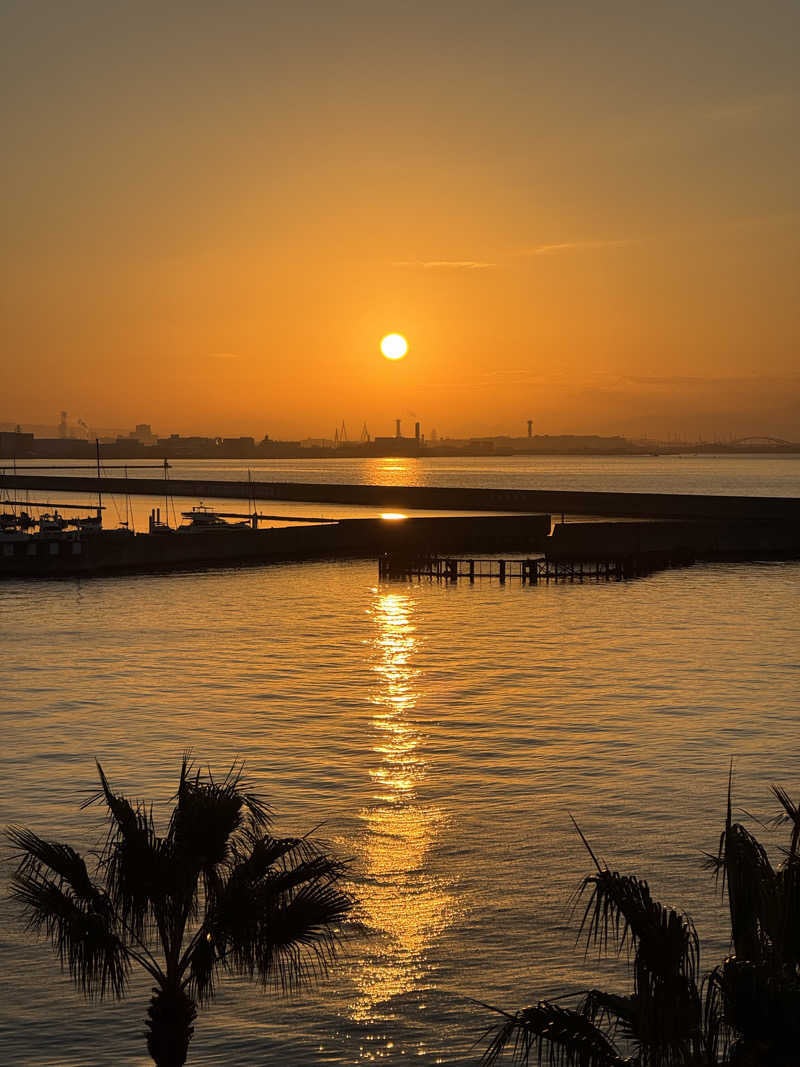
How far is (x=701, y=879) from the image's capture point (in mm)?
25172

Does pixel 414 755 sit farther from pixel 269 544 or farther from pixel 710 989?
pixel 269 544

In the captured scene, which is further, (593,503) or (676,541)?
(593,503)

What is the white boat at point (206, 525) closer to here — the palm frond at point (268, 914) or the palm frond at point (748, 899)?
the palm frond at point (268, 914)

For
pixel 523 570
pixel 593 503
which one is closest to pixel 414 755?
pixel 523 570

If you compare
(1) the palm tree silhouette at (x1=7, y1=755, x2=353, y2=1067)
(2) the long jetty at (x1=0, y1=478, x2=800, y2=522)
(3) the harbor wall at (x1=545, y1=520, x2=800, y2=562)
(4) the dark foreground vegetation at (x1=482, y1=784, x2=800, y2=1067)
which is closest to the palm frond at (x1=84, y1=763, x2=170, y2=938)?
(1) the palm tree silhouette at (x1=7, y1=755, x2=353, y2=1067)

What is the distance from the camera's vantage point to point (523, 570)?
292 feet

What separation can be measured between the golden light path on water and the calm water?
73mm

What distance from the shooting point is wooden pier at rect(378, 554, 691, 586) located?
90.9m

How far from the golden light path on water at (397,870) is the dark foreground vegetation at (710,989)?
990 cm

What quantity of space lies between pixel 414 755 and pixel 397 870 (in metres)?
10.4

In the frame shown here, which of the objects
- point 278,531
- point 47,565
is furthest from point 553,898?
point 278,531

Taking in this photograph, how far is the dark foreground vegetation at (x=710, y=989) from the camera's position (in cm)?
994

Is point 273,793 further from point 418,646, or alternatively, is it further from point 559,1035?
point 418,646

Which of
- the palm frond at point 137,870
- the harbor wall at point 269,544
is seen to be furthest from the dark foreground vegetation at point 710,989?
the harbor wall at point 269,544
